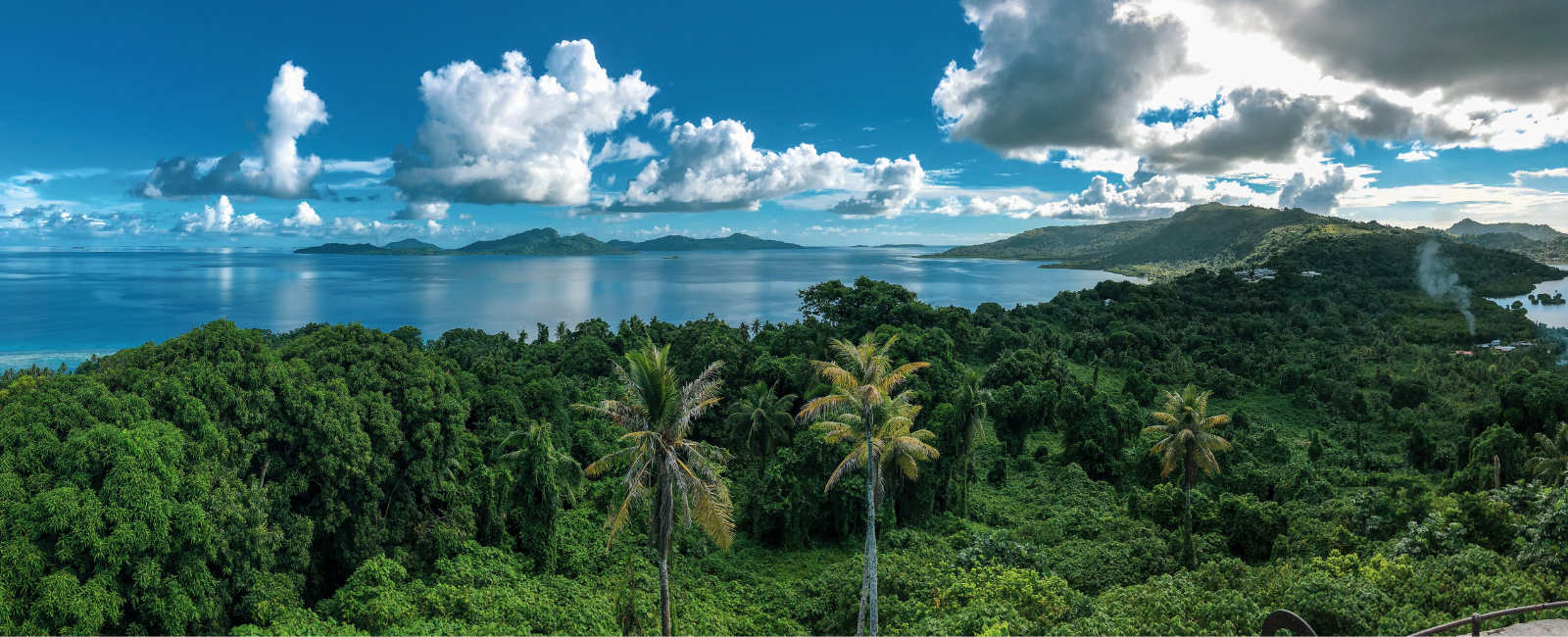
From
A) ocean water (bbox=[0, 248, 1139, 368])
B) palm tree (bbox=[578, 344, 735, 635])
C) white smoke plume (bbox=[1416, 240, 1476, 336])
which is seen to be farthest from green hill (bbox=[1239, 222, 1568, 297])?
palm tree (bbox=[578, 344, 735, 635])

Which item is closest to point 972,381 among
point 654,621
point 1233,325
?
point 654,621

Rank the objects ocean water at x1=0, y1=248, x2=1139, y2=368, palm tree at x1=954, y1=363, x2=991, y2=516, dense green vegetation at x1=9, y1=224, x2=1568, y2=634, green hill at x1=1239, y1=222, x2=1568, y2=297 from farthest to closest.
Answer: green hill at x1=1239, y1=222, x2=1568, y2=297 < ocean water at x1=0, y1=248, x2=1139, y2=368 < palm tree at x1=954, y1=363, x2=991, y2=516 < dense green vegetation at x1=9, y1=224, x2=1568, y2=634

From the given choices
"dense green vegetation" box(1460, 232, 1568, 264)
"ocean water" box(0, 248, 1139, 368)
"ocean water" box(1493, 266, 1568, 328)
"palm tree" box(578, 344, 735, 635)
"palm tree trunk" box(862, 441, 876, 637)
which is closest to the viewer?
"palm tree" box(578, 344, 735, 635)

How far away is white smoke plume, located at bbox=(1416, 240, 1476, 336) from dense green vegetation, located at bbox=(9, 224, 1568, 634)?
6624cm

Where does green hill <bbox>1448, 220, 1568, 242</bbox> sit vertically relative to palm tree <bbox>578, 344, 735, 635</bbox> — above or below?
above

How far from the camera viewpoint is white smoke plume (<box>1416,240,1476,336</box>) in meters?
84.6

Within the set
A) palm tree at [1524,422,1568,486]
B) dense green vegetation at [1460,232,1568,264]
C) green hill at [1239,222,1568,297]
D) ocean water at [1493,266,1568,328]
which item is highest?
dense green vegetation at [1460,232,1568,264]

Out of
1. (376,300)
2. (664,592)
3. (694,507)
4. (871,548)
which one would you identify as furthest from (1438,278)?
(376,300)

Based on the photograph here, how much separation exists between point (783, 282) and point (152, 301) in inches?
4750

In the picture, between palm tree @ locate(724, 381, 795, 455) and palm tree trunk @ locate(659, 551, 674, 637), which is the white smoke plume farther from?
palm tree trunk @ locate(659, 551, 674, 637)

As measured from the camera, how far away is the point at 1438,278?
308 ft

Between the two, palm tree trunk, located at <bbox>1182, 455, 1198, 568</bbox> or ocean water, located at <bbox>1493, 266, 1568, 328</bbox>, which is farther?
ocean water, located at <bbox>1493, 266, 1568, 328</bbox>

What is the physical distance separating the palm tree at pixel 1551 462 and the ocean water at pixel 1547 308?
76354 millimetres

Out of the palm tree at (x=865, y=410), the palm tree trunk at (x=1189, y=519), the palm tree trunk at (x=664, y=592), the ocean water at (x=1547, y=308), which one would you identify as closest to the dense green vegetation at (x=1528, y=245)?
the ocean water at (x=1547, y=308)
